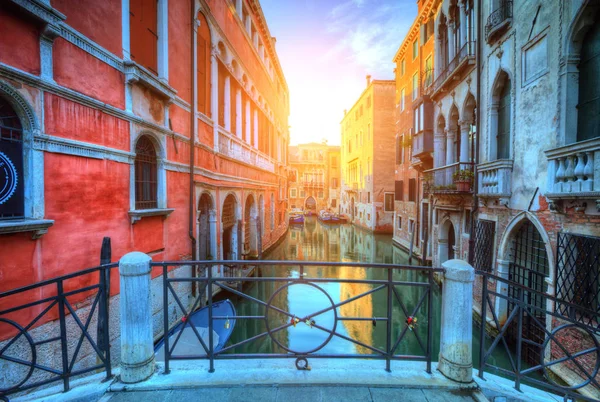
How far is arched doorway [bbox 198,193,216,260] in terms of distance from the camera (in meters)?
8.78

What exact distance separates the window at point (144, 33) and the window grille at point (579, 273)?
8562mm

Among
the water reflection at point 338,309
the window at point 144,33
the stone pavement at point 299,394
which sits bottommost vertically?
the water reflection at point 338,309

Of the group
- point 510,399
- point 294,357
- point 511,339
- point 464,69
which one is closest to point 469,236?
point 511,339

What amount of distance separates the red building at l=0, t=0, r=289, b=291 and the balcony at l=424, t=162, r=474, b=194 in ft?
24.1

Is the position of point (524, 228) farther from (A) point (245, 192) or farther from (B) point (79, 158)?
(A) point (245, 192)

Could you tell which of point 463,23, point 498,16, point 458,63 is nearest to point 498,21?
point 498,16

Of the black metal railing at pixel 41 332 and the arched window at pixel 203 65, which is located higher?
the arched window at pixel 203 65

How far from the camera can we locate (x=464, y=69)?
27.8ft

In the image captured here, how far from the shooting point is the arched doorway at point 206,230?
28.8 ft

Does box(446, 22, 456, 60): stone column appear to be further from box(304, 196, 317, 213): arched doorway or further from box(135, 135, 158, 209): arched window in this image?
box(304, 196, 317, 213): arched doorway

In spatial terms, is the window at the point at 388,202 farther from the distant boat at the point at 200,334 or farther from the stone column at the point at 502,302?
the distant boat at the point at 200,334

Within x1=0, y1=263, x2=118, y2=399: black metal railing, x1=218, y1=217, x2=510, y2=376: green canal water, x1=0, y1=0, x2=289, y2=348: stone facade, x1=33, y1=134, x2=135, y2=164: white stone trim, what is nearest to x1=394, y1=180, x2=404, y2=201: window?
x1=218, y1=217, x2=510, y2=376: green canal water

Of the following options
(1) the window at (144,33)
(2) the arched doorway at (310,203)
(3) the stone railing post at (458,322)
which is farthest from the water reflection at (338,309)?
(2) the arched doorway at (310,203)

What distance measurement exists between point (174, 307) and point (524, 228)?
8.26 metres
